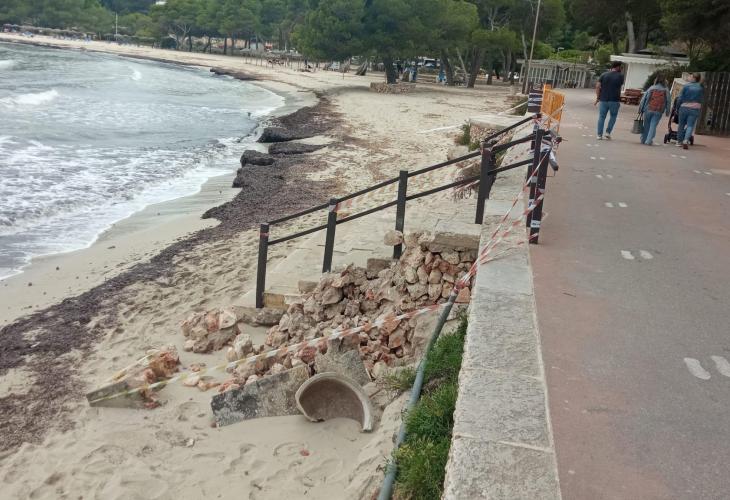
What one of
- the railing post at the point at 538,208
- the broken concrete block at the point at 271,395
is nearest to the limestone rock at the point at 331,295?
the broken concrete block at the point at 271,395

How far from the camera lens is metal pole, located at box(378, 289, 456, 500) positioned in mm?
3996

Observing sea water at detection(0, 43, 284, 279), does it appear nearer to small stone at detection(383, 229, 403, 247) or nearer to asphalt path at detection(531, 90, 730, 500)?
small stone at detection(383, 229, 403, 247)

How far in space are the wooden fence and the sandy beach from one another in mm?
9273

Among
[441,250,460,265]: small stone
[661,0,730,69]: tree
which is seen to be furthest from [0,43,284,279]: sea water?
[661,0,730,69]: tree

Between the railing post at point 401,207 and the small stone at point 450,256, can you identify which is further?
the railing post at point 401,207

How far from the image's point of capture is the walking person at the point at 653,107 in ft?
49.1

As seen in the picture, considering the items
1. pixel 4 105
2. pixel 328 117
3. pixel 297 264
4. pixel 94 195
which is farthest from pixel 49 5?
pixel 297 264

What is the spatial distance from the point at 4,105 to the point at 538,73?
34.9m

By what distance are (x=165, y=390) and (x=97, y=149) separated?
771 inches

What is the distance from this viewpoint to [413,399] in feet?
16.0

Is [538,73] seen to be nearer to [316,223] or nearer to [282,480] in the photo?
[316,223]

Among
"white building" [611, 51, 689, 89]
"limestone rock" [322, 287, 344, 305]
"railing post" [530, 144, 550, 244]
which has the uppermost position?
"white building" [611, 51, 689, 89]

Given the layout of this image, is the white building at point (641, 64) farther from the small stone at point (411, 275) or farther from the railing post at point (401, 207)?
the small stone at point (411, 275)

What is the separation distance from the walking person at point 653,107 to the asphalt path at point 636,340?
18.5 ft
